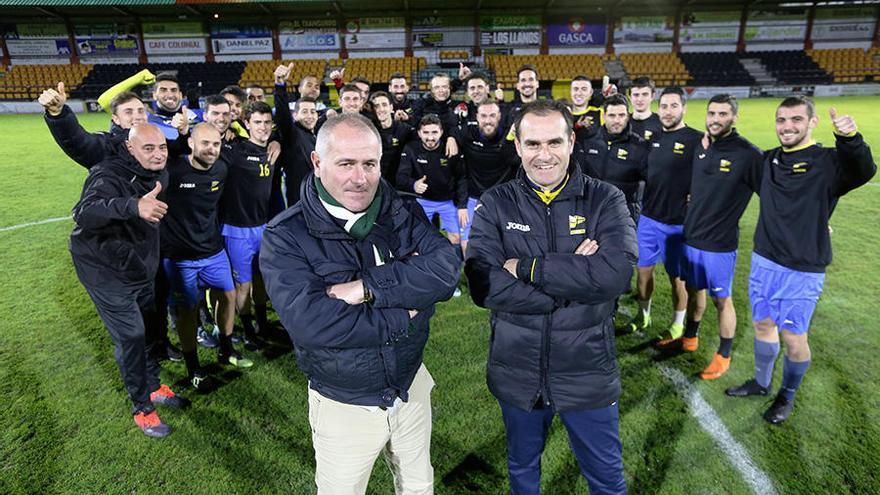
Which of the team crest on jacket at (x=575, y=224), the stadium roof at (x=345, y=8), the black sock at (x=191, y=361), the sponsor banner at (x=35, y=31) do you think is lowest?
the black sock at (x=191, y=361)

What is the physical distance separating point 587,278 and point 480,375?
2456 mm

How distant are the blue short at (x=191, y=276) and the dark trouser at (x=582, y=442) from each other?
10.3 feet

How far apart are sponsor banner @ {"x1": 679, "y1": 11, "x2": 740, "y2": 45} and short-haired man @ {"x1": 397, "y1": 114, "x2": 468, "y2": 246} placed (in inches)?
1309

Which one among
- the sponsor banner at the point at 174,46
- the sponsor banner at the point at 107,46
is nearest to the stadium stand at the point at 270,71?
the sponsor banner at the point at 174,46

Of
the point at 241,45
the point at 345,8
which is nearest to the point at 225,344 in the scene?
the point at 345,8

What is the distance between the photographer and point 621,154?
5.58m

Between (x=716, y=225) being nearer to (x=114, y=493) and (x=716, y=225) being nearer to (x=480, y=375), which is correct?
(x=480, y=375)

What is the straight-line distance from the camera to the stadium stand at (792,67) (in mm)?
28278

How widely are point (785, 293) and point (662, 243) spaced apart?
1.53m

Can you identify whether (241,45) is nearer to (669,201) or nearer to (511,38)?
(511,38)

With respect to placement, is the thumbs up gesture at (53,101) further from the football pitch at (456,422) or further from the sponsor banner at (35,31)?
the sponsor banner at (35,31)

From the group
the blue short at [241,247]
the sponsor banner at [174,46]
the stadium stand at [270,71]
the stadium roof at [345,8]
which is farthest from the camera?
the sponsor banner at [174,46]

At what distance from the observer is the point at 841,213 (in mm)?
9008

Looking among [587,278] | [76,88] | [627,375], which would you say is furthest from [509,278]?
[76,88]
